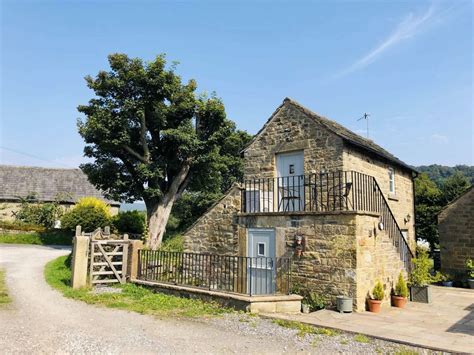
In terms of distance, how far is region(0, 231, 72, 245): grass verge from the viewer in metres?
27.0

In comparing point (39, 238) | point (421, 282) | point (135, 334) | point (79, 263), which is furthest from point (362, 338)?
point (39, 238)

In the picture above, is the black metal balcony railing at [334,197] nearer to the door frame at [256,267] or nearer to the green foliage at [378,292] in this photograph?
the door frame at [256,267]

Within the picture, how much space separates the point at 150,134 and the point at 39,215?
55.2 ft

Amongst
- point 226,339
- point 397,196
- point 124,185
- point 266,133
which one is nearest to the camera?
point 226,339

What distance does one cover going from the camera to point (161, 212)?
22.7 meters

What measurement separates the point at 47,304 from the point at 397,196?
46.9 ft

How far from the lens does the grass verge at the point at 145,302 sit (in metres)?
8.98

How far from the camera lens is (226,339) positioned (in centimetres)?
685

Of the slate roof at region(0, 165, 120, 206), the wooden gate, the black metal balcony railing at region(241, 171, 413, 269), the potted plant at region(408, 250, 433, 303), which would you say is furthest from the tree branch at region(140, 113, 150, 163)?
the slate roof at region(0, 165, 120, 206)

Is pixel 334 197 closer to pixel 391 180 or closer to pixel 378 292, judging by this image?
pixel 378 292

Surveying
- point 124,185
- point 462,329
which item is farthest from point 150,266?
point 124,185

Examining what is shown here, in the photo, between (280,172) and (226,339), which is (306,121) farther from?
(226,339)

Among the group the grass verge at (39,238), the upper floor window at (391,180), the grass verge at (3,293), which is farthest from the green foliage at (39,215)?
the upper floor window at (391,180)

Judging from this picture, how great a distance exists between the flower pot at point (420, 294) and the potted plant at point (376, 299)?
2.16 m
